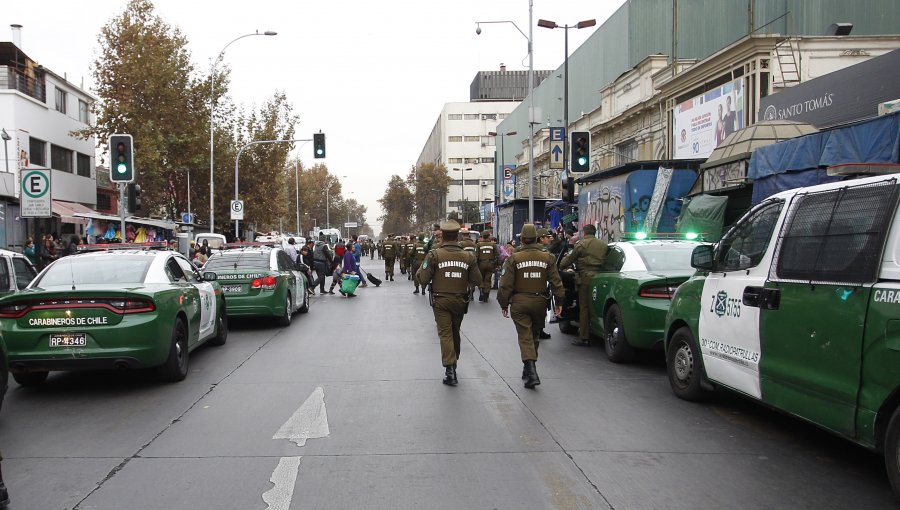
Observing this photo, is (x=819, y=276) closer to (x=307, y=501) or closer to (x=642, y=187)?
(x=307, y=501)

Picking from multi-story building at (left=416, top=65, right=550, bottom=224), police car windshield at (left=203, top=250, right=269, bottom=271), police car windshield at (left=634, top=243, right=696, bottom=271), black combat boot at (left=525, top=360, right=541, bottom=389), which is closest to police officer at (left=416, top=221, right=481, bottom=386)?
black combat boot at (left=525, top=360, right=541, bottom=389)

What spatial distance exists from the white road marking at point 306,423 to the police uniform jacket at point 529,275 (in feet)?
8.07

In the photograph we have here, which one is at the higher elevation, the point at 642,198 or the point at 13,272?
the point at 642,198

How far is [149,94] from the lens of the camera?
36781 mm

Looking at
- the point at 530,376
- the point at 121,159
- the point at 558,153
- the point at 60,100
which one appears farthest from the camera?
the point at 60,100

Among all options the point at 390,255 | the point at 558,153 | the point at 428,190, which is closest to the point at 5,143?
the point at 390,255

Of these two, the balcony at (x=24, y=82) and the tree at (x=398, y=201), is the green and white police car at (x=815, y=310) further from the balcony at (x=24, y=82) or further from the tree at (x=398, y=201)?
the tree at (x=398, y=201)

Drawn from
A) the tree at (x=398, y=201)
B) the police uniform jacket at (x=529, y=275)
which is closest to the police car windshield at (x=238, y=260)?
the police uniform jacket at (x=529, y=275)

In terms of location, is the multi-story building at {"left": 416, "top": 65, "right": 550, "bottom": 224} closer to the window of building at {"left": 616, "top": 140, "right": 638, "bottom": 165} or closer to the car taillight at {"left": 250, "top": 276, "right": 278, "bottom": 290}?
the window of building at {"left": 616, "top": 140, "right": 638, "bottom": 165}

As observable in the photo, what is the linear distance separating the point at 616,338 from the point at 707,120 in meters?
20.5

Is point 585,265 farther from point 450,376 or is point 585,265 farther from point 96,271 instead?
point 96,271

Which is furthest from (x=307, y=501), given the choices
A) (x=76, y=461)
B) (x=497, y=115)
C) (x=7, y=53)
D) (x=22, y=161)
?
(x=497, y=115)

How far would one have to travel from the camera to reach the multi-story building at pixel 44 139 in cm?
3072

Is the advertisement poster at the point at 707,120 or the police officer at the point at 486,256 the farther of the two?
the advertisement poster at the point at 707,120
